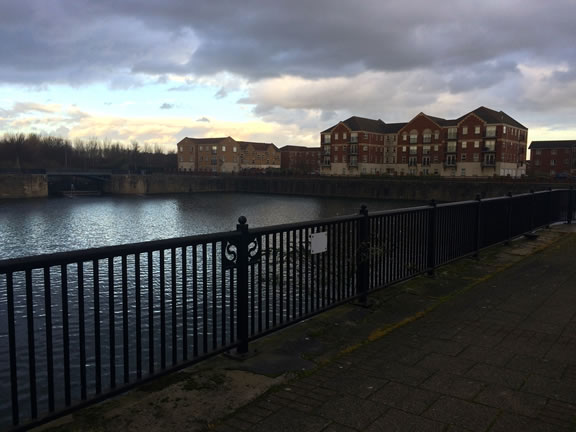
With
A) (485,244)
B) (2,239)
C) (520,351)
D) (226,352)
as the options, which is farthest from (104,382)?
(2,239)

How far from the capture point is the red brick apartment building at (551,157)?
102 metres

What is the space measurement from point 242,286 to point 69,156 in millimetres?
151176

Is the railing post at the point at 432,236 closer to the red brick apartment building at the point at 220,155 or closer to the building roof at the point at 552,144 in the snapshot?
the building roof at the point at 552,144

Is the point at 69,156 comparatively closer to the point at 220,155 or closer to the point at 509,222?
the point at 220,155

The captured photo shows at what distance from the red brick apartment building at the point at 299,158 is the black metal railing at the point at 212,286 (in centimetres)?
12647

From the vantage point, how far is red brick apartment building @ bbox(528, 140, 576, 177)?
4016 inches

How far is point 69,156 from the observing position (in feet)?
458

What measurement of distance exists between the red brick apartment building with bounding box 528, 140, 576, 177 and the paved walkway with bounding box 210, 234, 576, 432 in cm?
10758

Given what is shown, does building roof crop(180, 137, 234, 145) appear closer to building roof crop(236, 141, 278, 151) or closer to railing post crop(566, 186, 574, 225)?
building roof crop(236, 141, 278, 151)

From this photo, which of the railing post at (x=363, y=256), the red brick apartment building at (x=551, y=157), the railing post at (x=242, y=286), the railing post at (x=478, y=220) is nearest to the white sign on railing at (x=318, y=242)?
the railing post at (x=363, y=256)

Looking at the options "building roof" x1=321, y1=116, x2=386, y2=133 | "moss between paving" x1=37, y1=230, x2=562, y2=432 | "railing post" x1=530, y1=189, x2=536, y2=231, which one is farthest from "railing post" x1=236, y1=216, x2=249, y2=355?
"building roof" x1=321, y1=116, x2=386, y2=133

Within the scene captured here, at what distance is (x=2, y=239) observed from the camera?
93.8ft

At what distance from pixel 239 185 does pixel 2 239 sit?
230 ft

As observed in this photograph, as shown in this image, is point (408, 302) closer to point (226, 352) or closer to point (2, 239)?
point (226, 352)
